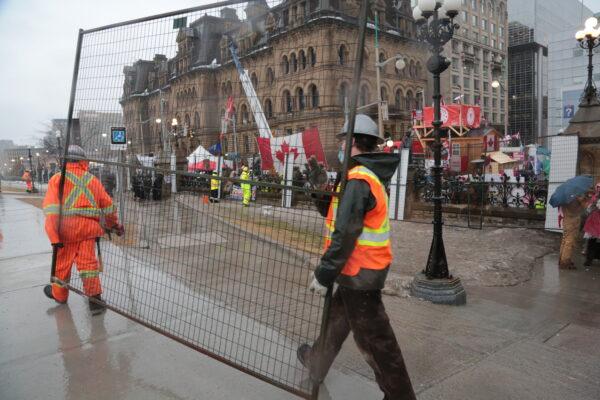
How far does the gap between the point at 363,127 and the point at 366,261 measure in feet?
2.84

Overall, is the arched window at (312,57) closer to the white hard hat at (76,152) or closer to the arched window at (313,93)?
the arched window at (313,93)

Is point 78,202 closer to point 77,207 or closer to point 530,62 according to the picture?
point 77,207

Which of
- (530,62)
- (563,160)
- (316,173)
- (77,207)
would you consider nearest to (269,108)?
(316,173)

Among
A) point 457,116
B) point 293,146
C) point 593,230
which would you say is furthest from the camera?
point 457,116

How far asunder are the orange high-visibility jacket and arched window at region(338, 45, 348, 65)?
3259mm

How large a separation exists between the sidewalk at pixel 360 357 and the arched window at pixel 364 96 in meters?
2.11

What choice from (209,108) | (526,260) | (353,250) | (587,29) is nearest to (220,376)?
(353,250)

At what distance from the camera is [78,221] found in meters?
4.78

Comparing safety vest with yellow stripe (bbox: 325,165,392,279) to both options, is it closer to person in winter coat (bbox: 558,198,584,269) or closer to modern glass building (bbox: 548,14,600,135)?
person in winter coat (bbox: 558,198,584,269)

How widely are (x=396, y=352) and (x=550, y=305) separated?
142 inches

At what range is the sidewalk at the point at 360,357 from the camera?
10.8 feet

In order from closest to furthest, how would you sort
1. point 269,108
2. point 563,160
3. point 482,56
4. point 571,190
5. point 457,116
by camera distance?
1. point 269,108
2. point 571,190
3. point 563,160
4. point 457,116
5. point 482,56

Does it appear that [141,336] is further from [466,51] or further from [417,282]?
[466,51]

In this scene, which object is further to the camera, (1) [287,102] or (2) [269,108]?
(2) [269,108]
